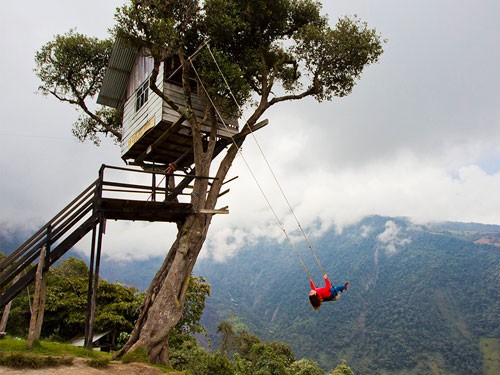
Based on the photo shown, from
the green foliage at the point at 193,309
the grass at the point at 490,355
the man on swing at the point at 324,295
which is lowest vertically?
the grass at the point at 490,355

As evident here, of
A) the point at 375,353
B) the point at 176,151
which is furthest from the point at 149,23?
the point at 375,353

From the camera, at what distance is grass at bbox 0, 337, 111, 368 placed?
9422mm

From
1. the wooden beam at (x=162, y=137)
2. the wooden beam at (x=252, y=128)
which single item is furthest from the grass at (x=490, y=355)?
the wooden beam at (x=162, y=137)

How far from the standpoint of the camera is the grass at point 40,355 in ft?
30.9

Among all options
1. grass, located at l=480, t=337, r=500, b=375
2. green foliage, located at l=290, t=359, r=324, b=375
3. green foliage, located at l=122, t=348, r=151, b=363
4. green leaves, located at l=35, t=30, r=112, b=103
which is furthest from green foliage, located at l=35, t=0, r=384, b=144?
grass, located at l=480, t=337, r=500, b=375

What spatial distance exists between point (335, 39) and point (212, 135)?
6.84 metres

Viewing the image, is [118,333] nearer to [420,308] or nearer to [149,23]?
[149,23]

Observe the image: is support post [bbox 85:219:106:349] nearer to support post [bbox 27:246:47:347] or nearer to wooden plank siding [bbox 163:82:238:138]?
support post [bbox 27:246:47:347]

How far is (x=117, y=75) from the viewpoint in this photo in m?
19.9

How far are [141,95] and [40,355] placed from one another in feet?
39.9

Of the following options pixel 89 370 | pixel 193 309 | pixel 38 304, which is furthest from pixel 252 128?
Answer: pixel 193 309

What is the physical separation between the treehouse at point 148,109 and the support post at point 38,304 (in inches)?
283

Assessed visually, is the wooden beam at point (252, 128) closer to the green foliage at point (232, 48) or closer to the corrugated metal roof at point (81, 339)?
the green foliage at point (232, 48)

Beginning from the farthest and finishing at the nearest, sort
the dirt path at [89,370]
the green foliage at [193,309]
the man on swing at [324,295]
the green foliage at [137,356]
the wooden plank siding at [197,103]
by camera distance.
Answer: the green foliage at [193,309] → the wooden plank siding at [197,103] → the man on swing at [324,295] → the green foliage at [137,356] → the dirt path at [89,370]
